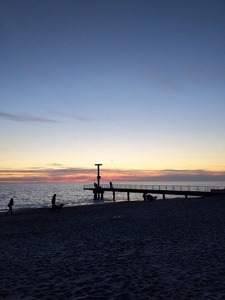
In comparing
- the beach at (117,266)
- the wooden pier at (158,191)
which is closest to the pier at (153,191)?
the wooden pier at (158,191)

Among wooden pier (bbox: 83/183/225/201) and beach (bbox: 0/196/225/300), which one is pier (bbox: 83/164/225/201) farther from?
beach (bbox: 0/196/225/300)

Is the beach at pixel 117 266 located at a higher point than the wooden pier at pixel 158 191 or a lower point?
higher

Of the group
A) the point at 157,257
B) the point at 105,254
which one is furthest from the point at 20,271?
the point at 157,257

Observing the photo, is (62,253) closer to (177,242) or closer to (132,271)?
(132,271)

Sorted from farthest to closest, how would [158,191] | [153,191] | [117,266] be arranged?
[153,191] < [158,191] < [117,266]

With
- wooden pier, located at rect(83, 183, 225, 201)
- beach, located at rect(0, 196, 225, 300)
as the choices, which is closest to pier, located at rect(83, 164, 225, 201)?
wooden pier, located at rect(83, 183, 225, 201)

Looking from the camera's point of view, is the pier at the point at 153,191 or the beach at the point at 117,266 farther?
the pier at the point at 153,191

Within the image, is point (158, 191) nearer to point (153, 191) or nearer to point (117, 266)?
point (153, 191)

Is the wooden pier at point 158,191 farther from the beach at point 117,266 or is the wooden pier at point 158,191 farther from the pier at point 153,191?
the beach at point 117,266

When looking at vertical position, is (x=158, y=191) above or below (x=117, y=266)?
below

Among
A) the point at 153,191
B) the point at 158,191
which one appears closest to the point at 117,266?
the point at 158,191

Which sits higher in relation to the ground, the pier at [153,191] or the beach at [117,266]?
the beach at [117,266]

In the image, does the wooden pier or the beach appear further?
the wooden pier

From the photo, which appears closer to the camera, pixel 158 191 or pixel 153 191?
pixel 158 191
